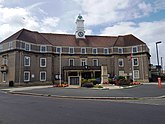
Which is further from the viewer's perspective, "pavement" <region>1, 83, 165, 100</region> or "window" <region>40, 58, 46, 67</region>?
A: "window" <region>40, 58, 46, 67</region>

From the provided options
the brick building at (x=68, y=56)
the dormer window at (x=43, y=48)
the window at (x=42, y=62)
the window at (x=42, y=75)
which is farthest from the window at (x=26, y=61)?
the dormer window at (x=43, y=48)

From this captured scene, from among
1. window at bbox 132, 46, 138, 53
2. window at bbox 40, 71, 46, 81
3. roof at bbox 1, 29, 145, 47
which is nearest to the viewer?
window at bbox 40, 71, 46, 81

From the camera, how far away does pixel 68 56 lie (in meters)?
56.2

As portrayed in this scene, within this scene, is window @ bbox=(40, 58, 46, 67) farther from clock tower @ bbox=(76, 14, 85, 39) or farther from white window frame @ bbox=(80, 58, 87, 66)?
clock tower @ bbox=(76, 14, 85, 39)

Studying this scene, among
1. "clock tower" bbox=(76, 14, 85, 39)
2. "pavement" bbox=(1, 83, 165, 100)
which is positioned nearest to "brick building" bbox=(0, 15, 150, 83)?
Result: "clock tower" bbox=(76, 14, 85, 39)

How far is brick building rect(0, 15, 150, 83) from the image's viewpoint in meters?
48.3

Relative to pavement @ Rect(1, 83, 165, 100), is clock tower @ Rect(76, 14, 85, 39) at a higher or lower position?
higher

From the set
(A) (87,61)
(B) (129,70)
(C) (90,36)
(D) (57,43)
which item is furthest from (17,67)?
(B) (129,70)

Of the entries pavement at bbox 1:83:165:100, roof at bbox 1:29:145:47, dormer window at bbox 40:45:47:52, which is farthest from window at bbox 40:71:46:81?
pavement at bbox 1:83:165:100

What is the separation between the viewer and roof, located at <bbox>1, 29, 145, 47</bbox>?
177 ft

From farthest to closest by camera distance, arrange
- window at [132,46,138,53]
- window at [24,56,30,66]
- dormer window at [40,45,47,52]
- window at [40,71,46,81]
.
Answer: window at [132,46,138,53]
dormer window at [40,45,47,52]
window at [40,71,46,81]
window at [24,56,30,66]

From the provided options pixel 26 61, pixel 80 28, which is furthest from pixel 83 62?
pixel 26 61

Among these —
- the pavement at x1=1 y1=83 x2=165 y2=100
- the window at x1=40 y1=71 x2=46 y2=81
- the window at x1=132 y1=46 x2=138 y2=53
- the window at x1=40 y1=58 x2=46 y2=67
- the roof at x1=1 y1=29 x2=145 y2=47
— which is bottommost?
the pavement at x1=1 y1=83 x2=165 y2=100

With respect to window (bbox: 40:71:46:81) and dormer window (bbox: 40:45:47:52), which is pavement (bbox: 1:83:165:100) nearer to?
window (bbox: 40:71:46:81)
